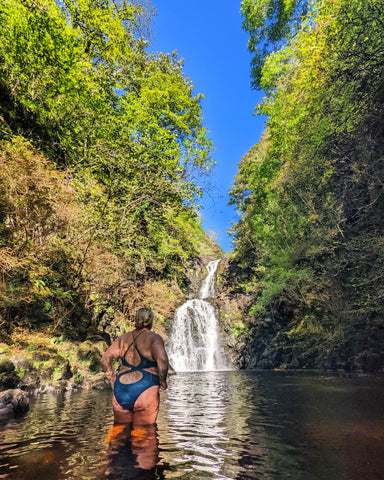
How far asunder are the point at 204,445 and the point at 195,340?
21.4 metres

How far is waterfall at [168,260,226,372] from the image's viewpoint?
22672mm

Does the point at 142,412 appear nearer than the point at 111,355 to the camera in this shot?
Yes

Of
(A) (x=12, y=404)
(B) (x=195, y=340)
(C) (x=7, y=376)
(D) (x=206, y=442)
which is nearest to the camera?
(D) (x=206, y=442)

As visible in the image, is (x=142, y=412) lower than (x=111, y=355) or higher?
lower

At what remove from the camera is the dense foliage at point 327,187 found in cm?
824

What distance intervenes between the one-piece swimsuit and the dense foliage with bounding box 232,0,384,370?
838 centimetres

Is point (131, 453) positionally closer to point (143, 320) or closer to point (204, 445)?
point (204, 445)

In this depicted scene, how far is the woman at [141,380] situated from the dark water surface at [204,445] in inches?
7.6

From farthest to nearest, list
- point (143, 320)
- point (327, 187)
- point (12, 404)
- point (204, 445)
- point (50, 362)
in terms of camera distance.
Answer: point (327, 187) < point (50, 362) < point (12, 404) < point (143, 320) < point (204, 445)

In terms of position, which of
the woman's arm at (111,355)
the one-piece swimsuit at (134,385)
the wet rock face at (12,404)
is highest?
the woman's arm at (111,355)

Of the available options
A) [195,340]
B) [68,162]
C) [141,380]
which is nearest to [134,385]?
[141,380]

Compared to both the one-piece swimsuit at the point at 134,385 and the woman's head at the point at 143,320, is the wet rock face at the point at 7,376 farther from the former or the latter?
the woman's head at the point at 143,320

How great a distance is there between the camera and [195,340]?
23938mm

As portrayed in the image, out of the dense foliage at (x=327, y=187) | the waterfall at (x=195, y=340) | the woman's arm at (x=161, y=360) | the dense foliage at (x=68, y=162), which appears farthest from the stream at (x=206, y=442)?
the waterfall at (x=195, y=340)
